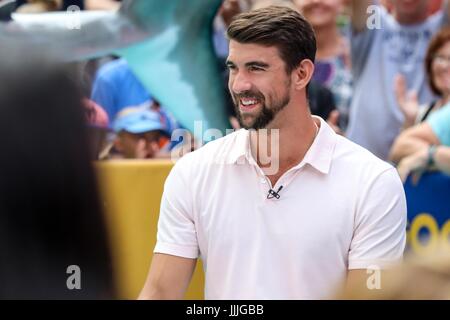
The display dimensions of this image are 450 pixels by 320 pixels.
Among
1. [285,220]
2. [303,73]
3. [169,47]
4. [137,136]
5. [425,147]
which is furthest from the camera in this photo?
[169,47]

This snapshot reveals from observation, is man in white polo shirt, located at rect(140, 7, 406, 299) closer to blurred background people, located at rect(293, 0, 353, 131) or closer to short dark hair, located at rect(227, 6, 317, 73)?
short dark hair, located at rect(227, 6, 317, 73)

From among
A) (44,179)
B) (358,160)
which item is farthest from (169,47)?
(44,179)

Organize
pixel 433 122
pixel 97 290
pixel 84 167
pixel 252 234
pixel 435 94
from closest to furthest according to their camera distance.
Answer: pixel 84 167, pixel 97 290, pixel 252 234, pixel 433 122, pixel 435 94

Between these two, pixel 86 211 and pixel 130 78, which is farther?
pixel 130 78

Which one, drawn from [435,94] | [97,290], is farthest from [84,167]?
[435,94]

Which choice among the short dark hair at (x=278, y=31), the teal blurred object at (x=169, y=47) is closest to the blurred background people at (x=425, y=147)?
the teal blurred object at (x=169, y=47)

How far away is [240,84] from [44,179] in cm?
119

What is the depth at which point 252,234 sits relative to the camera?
210 centimetres

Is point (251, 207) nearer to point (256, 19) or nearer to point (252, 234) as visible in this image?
point (252, 234)

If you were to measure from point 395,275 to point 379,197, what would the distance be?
1.28m

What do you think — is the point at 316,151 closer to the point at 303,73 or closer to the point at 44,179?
the point at 303,73

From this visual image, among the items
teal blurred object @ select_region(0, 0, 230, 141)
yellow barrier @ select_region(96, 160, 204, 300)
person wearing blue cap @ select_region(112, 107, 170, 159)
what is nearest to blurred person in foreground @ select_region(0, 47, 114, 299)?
yellow barrier @ select_region(96, 160, 204, 300)

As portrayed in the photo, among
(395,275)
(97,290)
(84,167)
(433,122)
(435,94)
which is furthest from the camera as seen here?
(435,94)

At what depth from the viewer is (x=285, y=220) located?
2.09m
